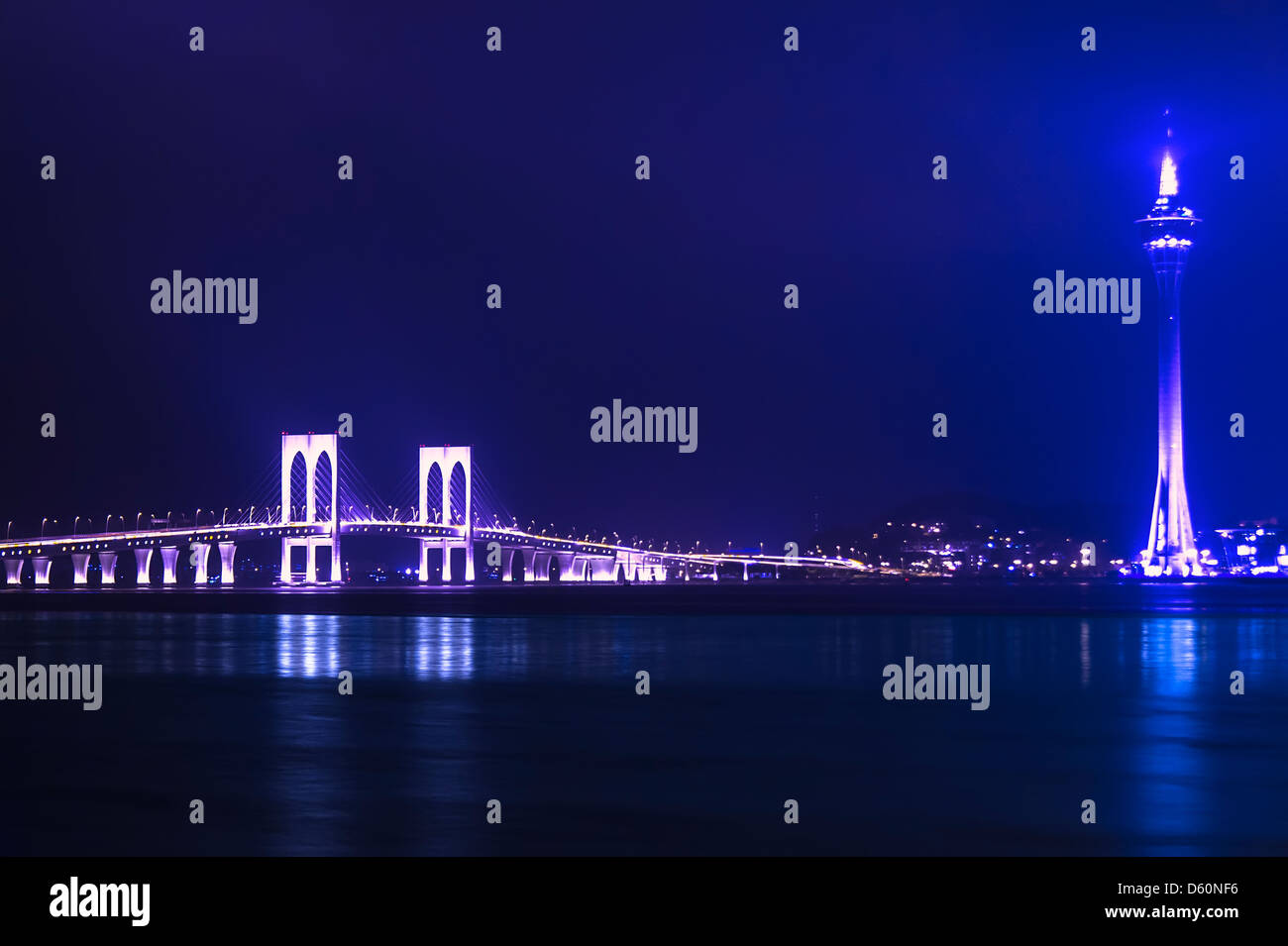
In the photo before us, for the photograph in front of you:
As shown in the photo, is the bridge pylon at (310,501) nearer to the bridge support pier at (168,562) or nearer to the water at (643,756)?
the bridge support pier at (168,562)

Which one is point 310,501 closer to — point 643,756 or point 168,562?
point 168,562

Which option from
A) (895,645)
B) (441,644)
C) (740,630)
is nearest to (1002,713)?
(895,645)

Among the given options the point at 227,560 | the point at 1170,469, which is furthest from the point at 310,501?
the point at 1170,469

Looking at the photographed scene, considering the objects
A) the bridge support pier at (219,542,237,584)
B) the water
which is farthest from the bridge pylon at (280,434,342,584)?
the water

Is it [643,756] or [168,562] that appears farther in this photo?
[168,562]

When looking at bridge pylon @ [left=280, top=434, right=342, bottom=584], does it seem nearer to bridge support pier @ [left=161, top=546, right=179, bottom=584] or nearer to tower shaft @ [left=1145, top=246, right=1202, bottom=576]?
bridge support pier @ [left=161, top=546, right=179, bottom=584]
